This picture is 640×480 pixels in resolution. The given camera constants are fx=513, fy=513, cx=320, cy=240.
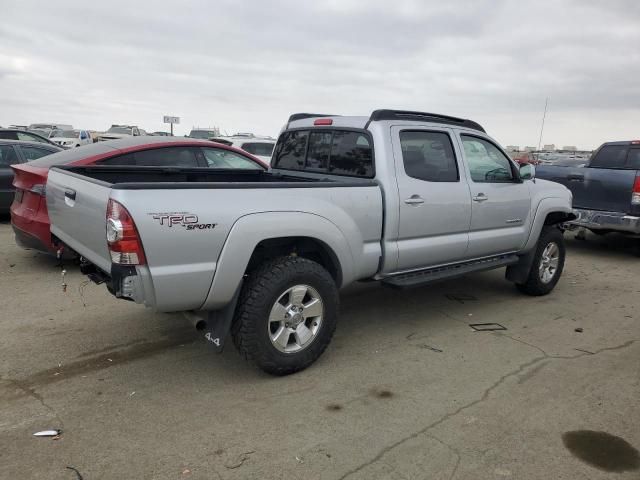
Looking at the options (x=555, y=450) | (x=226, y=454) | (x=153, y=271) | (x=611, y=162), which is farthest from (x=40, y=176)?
(x=611, y=162)

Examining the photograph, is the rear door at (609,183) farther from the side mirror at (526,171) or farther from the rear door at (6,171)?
the rear door at (6,171)

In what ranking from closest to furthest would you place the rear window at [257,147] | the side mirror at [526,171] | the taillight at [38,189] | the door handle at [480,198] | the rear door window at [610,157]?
1. the door handle at [480,198]
2. the side mirror at [526,171]
3. the taillight at [38,189]
4. the rear door window at [610,157]
5. the rear window at [257,147]

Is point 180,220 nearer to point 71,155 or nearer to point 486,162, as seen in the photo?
point 486,162

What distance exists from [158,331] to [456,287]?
364cm

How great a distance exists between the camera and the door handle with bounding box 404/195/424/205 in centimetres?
435

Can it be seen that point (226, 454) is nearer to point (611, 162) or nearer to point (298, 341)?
Result: point (298, 341)

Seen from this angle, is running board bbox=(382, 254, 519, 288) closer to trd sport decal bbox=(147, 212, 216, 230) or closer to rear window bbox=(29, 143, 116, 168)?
trd sport decal bbox=(147, 212, 216, 230)

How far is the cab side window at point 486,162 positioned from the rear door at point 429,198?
0.25 metres

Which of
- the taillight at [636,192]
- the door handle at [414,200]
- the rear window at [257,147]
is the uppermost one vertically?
the rear window at [257,147]

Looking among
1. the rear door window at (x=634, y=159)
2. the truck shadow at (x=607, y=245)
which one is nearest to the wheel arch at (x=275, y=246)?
the truck shadow at (x=607, y=245)

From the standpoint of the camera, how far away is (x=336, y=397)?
354 cm

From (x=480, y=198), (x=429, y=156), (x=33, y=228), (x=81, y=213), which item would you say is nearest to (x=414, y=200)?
(x=429, y=156)

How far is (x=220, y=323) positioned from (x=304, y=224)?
35.6 inches

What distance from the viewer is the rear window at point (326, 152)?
178 inches
